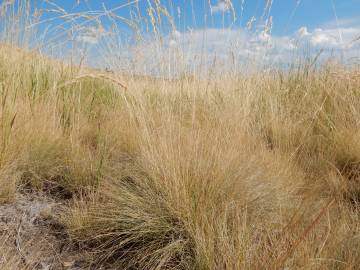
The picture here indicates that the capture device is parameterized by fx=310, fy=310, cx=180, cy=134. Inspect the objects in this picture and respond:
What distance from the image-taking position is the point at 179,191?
136 cm

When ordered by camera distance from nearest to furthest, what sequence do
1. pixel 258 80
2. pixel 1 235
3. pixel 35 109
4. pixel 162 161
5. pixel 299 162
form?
1. pixel 1 235
2. pixel 162 161
3. pixel 299 162
4. pixel 35 109
5. pixel 258 80

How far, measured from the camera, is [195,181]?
55.7 inches

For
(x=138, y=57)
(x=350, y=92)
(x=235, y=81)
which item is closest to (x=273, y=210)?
(x=138, y=57)

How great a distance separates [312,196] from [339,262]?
1.85ft

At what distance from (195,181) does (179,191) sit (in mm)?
96

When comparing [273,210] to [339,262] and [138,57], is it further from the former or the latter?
[138,57]

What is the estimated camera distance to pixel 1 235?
4.46 ft

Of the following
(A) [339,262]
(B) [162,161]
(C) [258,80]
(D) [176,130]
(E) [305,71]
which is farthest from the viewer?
(E) [305,71]

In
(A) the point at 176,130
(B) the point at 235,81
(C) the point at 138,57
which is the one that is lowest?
(A) the point at 176,130

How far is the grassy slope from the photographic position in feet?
3.66

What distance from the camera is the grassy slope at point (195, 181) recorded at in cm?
112

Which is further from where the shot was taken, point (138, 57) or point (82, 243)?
point (138, 57)

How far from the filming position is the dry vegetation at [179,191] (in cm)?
112

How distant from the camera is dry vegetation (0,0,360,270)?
112 centimetres
